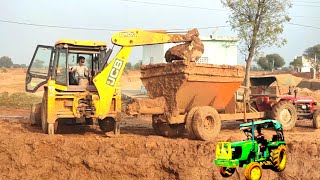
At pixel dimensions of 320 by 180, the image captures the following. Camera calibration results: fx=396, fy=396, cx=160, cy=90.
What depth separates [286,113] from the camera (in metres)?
13.1

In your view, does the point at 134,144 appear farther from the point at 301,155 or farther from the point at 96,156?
the point at 301,155

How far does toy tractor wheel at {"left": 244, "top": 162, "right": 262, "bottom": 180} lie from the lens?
1479 millimetres

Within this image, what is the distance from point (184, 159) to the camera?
29.3 feet

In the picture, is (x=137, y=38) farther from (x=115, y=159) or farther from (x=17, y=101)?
(x=17, y=101)

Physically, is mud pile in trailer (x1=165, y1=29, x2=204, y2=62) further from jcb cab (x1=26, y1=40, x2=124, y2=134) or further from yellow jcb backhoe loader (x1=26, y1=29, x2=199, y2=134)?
jcb cab (x1=26, y1=40, x2=124, y2=134)

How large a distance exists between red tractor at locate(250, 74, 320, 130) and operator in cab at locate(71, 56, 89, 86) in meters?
5.99

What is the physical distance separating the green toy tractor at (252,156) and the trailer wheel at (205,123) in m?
8.26

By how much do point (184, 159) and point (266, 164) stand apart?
7467 mm

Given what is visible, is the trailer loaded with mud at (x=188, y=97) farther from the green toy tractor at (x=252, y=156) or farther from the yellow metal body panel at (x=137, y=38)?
the green toy tractor at (x=252, y=156)

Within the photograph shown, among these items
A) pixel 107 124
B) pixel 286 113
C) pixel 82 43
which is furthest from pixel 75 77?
pixel 286 113

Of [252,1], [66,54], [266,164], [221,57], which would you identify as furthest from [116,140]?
[221,57]

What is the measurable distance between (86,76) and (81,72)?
189mm

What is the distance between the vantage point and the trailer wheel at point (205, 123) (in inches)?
388

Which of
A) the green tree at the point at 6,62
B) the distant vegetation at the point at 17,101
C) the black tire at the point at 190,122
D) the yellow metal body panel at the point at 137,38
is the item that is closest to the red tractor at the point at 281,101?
the black tire at the point at 190,122
